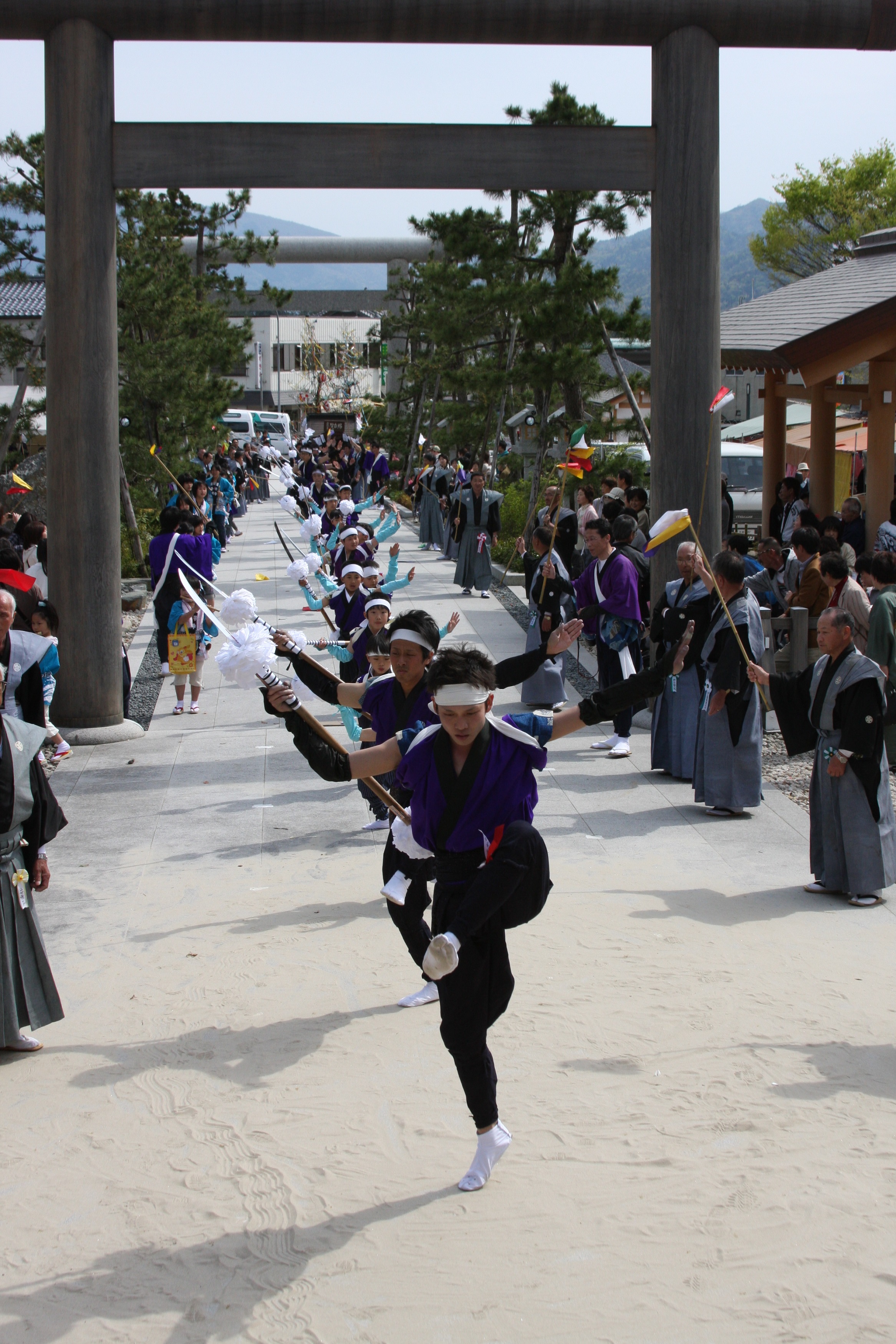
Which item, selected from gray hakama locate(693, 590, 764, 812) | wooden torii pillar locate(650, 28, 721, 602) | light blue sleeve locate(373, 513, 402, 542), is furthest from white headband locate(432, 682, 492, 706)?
light blue sleeve locate(373, 513, 402, 542)

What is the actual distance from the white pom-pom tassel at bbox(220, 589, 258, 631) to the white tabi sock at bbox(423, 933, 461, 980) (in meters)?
1.35

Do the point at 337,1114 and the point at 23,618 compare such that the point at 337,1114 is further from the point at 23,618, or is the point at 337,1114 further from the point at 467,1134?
the point at 23,618

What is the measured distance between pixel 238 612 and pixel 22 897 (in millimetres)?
1586

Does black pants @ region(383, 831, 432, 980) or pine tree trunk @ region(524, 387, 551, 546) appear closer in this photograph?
black pants @ region(383, 831, 432, 980)

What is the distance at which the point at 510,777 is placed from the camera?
4.19m

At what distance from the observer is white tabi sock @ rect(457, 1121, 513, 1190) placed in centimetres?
421

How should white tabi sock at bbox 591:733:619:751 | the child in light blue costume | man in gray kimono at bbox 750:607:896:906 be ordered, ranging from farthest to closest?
white tabi sock at bbox 591:733:619:751, man in gray kimono at bbox 750:607:896:906, the child in light blue costume

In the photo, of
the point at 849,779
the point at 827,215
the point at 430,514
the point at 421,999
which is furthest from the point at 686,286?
the point at 827,215

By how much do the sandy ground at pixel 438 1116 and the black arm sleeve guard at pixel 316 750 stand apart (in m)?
1.29

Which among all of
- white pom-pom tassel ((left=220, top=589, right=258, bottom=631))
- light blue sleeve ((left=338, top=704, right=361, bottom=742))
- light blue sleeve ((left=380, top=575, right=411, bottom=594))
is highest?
light blue sleeve ((left=380, top=575, right=411, bottom=594))

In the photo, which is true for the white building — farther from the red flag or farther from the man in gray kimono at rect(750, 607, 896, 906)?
the man in gray kimono at rect(750, 607, 896, 906)

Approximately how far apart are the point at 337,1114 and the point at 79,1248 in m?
1.07

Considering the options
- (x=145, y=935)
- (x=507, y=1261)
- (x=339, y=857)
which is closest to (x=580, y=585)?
(x=339, y=857)

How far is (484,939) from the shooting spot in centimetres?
420
